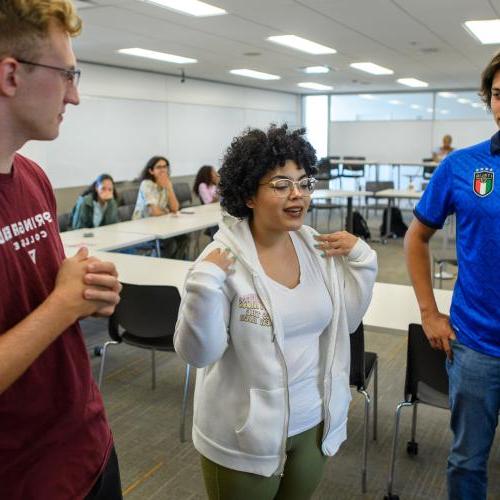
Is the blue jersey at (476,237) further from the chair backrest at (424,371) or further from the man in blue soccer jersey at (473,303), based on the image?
the chair backrest at (424,371)

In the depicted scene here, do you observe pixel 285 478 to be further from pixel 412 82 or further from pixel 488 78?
pixel 412 82

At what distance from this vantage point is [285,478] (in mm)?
1521

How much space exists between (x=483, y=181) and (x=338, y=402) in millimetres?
743

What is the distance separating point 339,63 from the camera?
8250 millimetres

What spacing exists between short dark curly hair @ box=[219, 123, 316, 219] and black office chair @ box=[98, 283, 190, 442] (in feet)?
4.30

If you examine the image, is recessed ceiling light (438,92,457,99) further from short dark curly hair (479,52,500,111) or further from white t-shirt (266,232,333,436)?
white t-shirt (266,232,333,436)

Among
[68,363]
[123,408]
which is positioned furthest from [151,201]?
[68,363]

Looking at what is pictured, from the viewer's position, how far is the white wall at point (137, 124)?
802 cm

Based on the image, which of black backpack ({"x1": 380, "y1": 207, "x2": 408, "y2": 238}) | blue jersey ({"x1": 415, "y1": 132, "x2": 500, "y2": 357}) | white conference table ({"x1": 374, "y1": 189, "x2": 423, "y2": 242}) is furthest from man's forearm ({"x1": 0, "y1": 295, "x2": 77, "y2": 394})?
black backpack ({"x1": 380, "y1": 207, "x2": 408, "y2": 238})

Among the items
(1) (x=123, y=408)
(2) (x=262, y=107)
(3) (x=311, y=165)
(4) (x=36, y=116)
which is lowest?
(1) (x=123, y=408)

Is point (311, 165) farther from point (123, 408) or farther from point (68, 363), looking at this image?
point (123, 408)

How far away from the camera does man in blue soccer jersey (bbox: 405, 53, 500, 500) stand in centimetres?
156

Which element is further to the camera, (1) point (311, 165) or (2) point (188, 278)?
(1) point (311, 165)

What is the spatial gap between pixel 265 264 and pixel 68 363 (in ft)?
2.10
